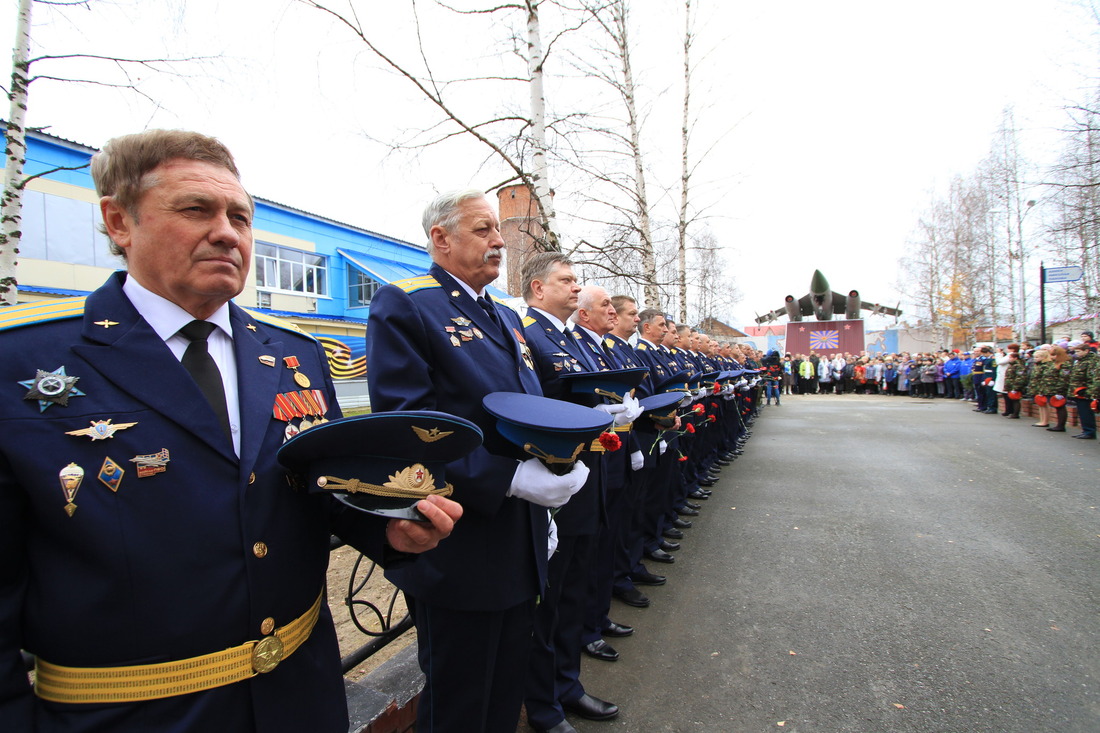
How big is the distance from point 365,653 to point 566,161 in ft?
24.7

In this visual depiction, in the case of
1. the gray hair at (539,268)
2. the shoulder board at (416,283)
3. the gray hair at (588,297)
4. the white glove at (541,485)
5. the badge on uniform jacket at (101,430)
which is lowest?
the white glove at (541,485)

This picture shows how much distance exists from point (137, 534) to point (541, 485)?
3.58 ft

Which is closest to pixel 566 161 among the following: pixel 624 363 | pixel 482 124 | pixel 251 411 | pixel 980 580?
pixel 482 124

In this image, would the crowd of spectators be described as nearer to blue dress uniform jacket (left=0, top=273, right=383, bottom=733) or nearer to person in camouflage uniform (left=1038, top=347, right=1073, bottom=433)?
person in camouflage uniform (left=1038, top=347, right=1073, bottom=433)

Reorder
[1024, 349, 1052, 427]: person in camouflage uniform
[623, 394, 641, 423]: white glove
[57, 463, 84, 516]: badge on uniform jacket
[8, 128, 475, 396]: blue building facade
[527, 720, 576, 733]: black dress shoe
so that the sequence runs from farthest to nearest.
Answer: [8, 128, 475, 396]: blue building facade, [1024, 349, 1052, 427]: person in camouflage uniform, [623, 394, 641, 423]: white glove, [527, 720, 576, 733]: black dress shoe, [57, 463, 84, 516]: badge on uniform jacket

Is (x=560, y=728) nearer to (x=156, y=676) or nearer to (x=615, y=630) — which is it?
(x=615, y=630)

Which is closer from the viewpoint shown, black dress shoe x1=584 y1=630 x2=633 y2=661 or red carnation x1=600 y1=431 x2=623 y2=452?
red carnation x1=600 y1=431 x2=623 y2=452

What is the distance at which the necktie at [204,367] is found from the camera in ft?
4.14

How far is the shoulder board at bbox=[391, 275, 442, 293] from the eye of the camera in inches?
83.0

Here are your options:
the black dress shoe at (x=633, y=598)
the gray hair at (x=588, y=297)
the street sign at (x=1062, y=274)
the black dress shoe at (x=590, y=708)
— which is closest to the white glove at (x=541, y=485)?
the black dress shoe at (x=590, y=708)

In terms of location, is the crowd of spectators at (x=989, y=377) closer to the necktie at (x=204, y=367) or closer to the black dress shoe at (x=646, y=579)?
the black dress shoe at (x=646, y=579)

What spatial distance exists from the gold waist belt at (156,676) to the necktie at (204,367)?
1.50 feet

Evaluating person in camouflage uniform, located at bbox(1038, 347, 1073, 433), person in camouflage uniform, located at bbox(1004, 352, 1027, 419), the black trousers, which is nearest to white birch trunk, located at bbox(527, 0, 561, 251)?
the black trousers

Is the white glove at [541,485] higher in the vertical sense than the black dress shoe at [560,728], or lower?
higher
